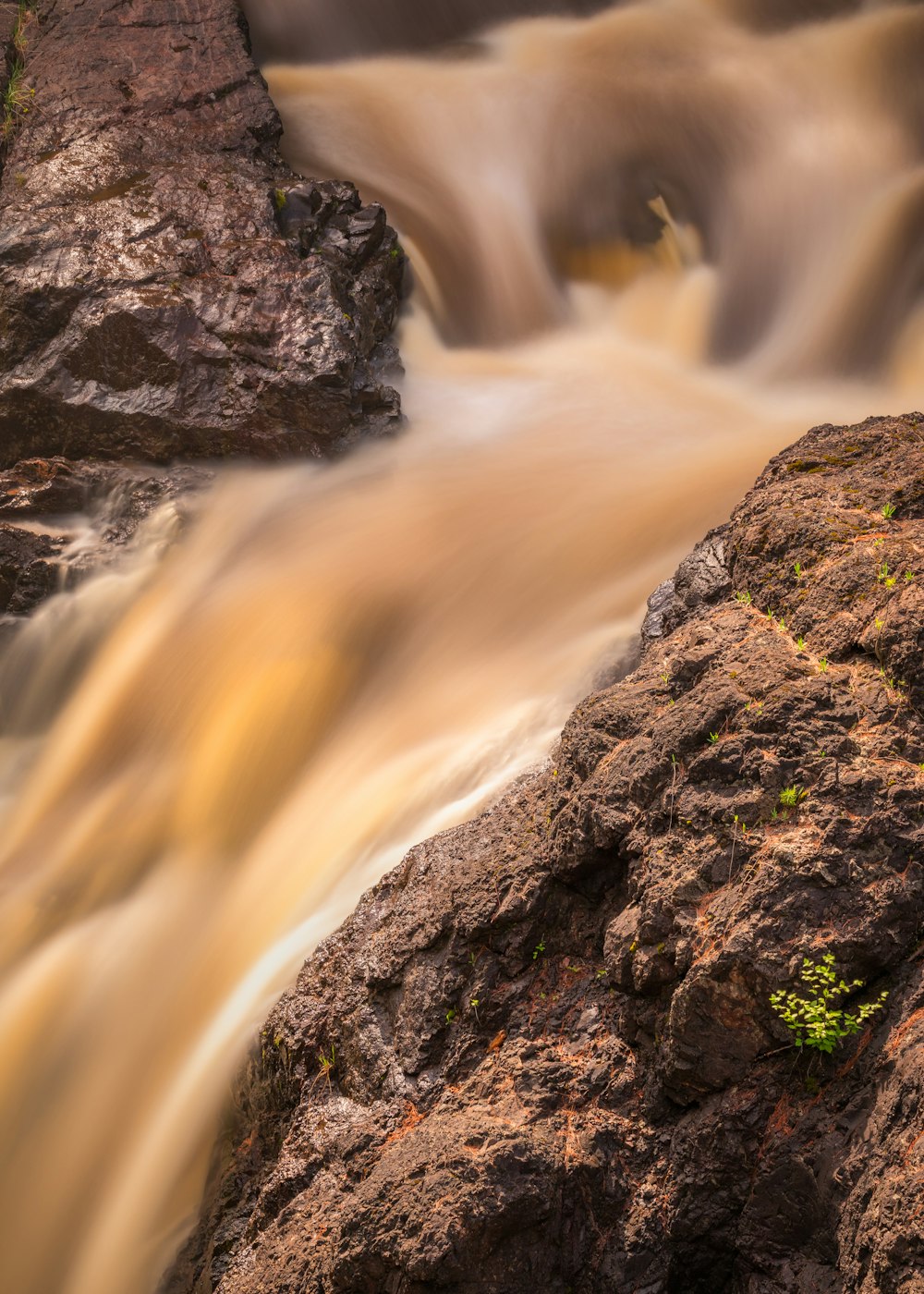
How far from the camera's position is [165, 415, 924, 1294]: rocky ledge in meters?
2.55

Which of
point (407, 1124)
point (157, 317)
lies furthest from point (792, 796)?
point (157, 317)

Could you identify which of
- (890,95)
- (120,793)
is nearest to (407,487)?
(120,793)

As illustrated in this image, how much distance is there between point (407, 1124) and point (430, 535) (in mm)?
4540

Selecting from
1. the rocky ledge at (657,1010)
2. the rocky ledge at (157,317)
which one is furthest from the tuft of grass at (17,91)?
the rocky ledge at (657,1010)

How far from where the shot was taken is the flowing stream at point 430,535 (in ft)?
14.1

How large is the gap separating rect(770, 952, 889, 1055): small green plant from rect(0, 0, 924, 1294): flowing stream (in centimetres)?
193

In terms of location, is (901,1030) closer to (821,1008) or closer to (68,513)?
(821,1008)

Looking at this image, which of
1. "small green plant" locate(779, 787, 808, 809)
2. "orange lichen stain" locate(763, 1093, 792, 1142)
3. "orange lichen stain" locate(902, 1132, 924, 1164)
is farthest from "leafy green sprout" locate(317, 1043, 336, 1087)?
"orange lichen stain" locate(902, 1132, 924, 1164)

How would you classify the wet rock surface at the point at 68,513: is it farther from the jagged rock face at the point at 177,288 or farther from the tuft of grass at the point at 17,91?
the tuft of grass at the point at 17,91

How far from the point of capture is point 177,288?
797cm

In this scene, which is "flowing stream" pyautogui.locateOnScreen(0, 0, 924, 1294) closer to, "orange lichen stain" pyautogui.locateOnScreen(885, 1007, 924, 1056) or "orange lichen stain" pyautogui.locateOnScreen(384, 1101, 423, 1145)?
"orange lichen stain" pyautogui.locateOnScreen(384, 1101, 423, 1145)

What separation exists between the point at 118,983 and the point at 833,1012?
9.97 feet

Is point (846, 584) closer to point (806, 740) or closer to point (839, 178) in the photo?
point (806, 740)

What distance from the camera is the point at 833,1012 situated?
2529 mm
